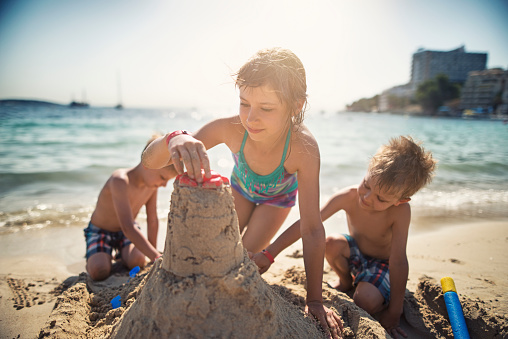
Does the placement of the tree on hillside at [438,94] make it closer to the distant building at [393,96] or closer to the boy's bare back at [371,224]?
the distant building at [393,96]

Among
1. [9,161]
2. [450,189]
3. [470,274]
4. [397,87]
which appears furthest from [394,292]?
[397,87]

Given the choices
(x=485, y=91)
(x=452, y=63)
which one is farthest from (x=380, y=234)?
(x=452, y=63)

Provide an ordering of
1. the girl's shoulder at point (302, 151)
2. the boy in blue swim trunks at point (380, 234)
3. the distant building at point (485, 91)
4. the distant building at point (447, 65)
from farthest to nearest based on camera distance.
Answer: the distant building at point (447, 65), the distant building at point (485, 91), the boy in blue swim trunks at point (380, 234), the girl's shoulder at point (302, 151)

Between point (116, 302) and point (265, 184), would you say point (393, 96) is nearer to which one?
point (265, 184)

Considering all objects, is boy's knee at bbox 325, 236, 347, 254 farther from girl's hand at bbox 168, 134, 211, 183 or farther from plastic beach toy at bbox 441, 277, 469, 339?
girl's hand at bbox 168, 134, 211, 183

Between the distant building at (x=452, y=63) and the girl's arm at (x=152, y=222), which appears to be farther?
the distant building at (x=452, y=63)

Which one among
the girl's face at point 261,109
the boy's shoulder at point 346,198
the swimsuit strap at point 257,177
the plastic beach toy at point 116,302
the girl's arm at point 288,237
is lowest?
the plastic beach toy at point 116,302

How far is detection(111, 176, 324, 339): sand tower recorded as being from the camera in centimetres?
120

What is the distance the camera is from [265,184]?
2520 mm

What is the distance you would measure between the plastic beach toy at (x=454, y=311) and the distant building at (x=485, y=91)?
61.2 metres

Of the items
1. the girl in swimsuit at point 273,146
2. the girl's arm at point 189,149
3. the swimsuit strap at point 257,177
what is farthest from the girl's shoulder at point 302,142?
the girl's arm at point 189,149

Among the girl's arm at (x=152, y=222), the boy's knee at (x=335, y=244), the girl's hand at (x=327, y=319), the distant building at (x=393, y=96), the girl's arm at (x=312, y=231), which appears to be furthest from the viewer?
the distant building at (x=393, y=96)

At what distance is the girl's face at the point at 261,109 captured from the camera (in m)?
1.79

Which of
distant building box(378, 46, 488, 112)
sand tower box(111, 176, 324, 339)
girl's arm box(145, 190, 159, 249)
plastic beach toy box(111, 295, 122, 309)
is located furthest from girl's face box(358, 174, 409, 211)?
distant building box(378, 46, 488, 112)
